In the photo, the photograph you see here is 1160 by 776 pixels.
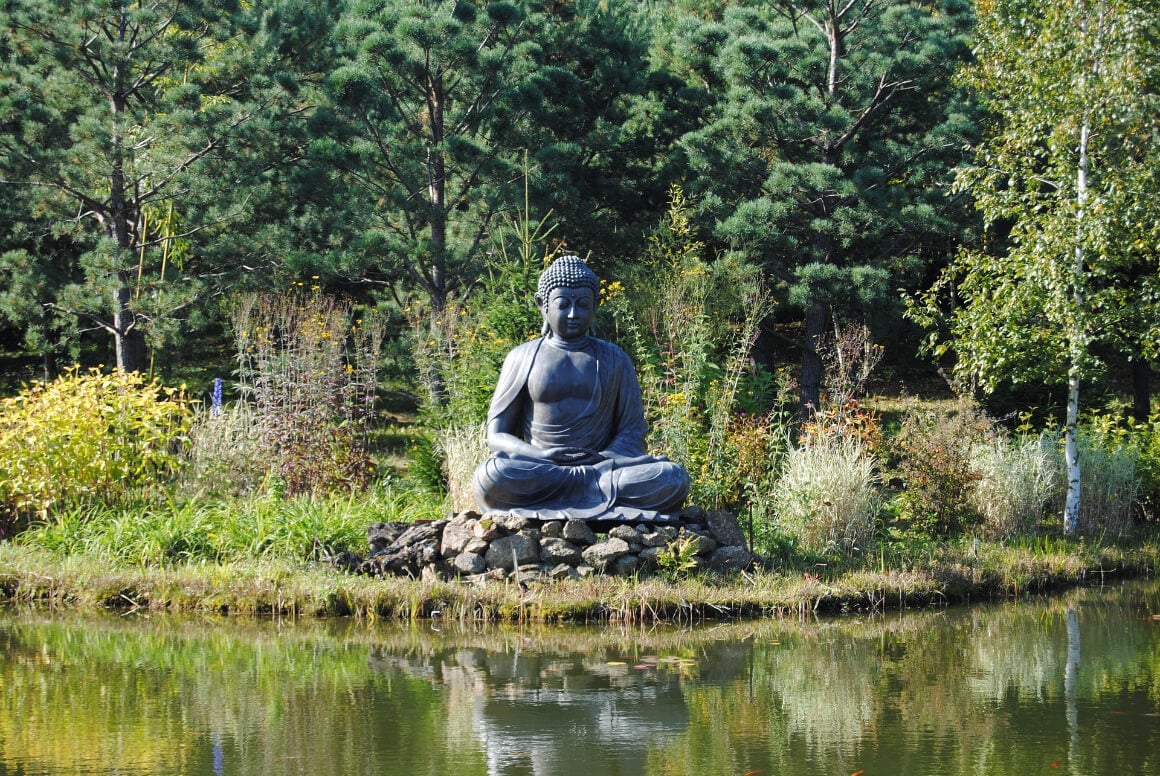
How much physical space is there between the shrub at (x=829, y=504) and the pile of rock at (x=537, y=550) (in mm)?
1125

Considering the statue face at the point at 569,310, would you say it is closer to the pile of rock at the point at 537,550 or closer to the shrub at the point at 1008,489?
the pile of rock at the point at 537,550

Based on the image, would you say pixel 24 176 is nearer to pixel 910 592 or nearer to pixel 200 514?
pixel 200 514

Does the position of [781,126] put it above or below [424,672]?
above

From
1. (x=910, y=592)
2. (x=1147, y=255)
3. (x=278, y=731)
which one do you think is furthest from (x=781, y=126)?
(x=278, y=731)

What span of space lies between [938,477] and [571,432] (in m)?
3.57

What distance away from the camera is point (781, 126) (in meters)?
17.9

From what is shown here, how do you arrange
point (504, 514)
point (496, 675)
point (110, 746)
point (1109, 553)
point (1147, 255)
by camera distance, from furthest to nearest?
point (1147, 255), point (1109, 553), point (504, 514), point (496, 675), point (110, 746)

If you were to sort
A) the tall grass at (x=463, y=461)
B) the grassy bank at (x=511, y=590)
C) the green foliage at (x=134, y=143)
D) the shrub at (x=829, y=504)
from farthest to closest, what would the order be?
the green foliage at (x=134, y=143) → the tall grass at (x=463, y=461) → the shrub at (x=829, y=504) → the grassy bank at (x=511, y=590)

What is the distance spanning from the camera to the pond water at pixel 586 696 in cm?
573

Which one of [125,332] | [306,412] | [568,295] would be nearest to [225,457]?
[306,412]

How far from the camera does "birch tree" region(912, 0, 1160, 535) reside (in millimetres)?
11609

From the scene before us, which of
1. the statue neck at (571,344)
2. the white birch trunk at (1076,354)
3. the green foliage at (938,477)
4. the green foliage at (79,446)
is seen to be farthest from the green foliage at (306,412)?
the white birch trunk at (1076,354)

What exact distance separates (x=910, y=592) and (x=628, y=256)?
1062 cm

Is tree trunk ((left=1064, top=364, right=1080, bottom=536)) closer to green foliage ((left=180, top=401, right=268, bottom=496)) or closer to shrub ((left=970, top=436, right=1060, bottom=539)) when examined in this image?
shrub ((left=970, top=436, right=1060, bottom=539))
